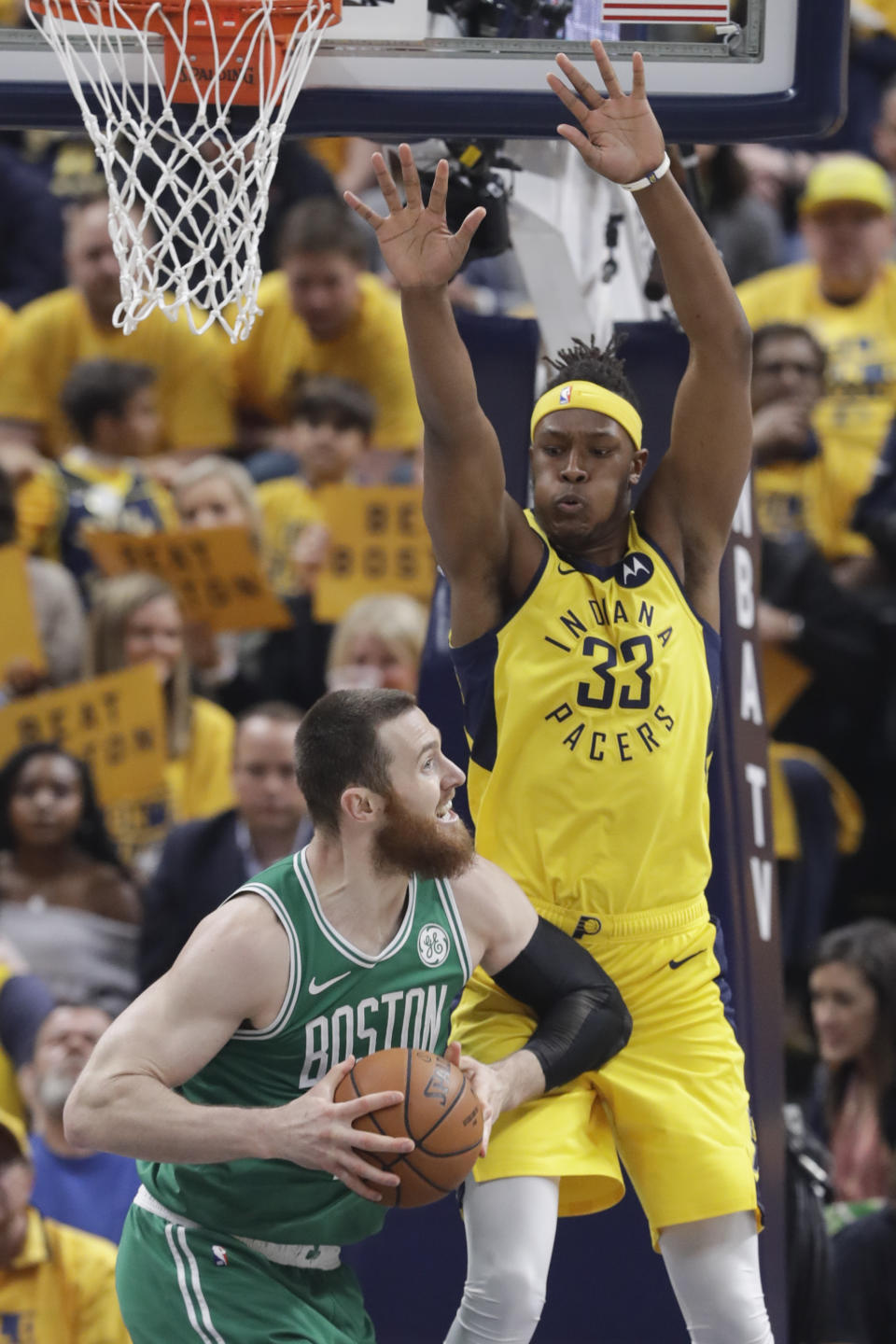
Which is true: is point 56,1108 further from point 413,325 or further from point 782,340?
point 782,340

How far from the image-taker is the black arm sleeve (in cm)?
407

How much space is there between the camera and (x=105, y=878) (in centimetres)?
735

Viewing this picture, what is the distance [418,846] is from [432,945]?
23 centimetres

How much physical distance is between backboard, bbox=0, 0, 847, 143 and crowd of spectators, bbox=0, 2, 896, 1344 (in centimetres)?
145

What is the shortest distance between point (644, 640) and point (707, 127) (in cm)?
111

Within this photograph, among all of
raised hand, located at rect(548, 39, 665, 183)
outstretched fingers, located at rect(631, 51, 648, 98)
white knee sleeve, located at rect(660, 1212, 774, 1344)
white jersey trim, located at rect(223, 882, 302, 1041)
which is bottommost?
white knee sleeve, located at rect(660, 1212, 774, 1344)

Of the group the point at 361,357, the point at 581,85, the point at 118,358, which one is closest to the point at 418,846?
the point at 581,85

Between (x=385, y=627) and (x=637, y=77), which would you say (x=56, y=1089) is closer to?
(x=385, y=627)

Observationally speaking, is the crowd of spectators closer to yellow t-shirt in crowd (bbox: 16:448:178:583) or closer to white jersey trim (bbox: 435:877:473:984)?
yellow t-shirt in crowd (bbox: 16:448:178:583)

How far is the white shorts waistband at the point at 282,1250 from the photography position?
3.94 metres

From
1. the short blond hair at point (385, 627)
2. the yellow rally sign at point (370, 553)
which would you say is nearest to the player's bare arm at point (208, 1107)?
the short blond hair at point (385, 627)

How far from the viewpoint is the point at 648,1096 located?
4.18 m

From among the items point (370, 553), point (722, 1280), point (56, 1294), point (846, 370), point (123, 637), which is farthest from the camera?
point (846, 370)

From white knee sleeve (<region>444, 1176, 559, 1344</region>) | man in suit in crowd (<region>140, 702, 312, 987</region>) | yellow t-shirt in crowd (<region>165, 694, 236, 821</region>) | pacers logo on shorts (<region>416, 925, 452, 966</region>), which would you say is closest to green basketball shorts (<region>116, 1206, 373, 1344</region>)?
white knee sleeve (<region>444, 1176, 559, 1344</region>)
